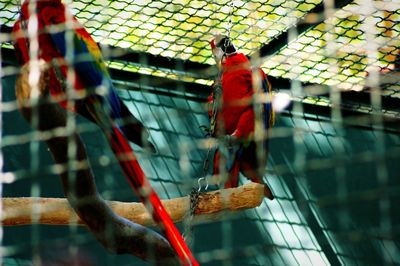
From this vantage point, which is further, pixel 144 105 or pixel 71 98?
pixel 144 105

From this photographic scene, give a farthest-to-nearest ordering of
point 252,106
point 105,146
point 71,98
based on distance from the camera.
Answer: point 105,146 → point 252,106 → point 71,98

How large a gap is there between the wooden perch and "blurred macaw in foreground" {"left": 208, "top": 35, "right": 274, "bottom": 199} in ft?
0.65

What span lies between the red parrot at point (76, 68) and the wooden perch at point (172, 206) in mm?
182

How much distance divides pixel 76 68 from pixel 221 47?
370 mm

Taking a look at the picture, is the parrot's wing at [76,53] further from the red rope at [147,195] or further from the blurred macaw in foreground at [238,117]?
the blurred macaw in foreground at [238,117]

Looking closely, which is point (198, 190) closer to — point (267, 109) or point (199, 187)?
point (199, 187)

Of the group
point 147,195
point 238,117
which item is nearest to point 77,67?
point 147,195

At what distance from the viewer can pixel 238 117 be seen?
1.62m

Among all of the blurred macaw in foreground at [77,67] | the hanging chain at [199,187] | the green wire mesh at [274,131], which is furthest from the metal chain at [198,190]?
the green wire mesh at [274,131]

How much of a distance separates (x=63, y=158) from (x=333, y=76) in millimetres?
761

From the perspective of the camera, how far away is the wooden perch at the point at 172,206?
1389mm

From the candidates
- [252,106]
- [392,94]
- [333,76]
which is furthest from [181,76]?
[392,94]

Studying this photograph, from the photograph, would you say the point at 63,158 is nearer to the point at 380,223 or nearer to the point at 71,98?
the point at 71,98

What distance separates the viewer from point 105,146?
1.72 m
